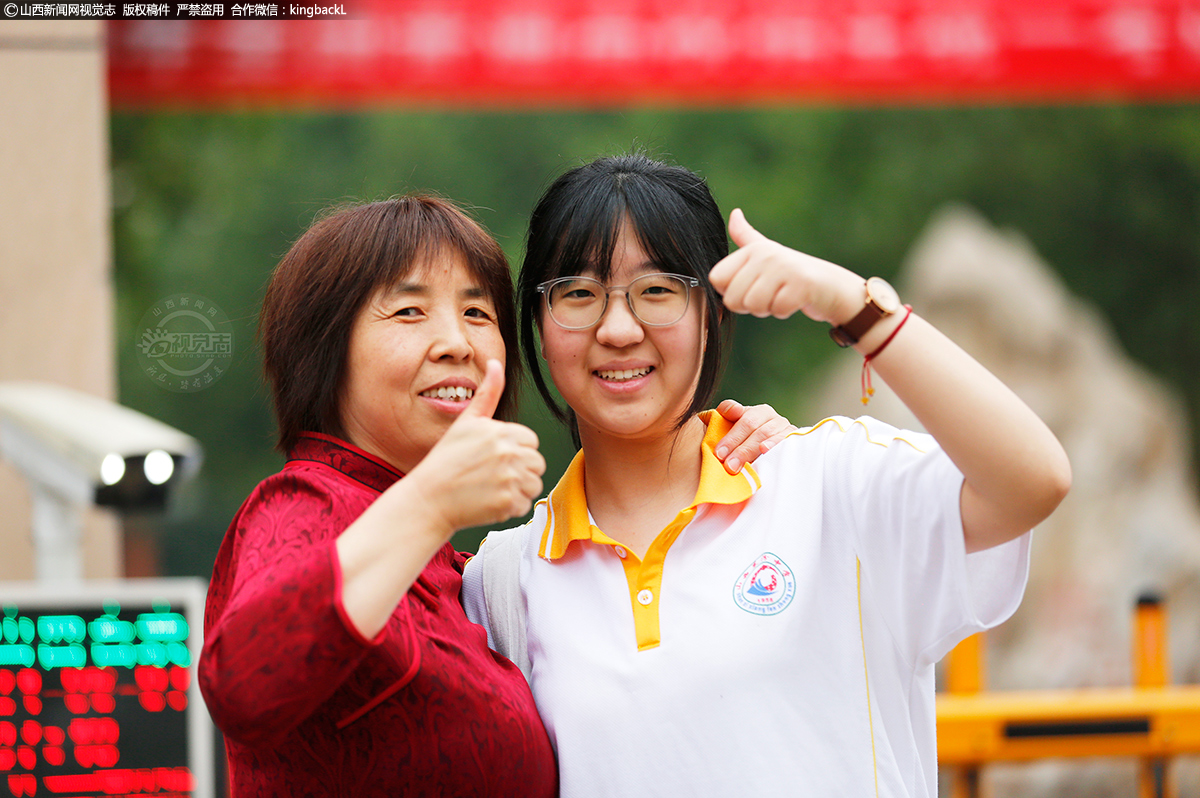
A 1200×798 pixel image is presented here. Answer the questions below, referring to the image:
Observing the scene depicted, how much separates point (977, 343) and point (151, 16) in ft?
16.7

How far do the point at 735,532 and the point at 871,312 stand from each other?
1.45 ft

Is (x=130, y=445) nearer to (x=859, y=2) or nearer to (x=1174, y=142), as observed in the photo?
(x=859, y=2)

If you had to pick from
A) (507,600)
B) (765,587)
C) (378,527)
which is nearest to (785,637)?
(765,587)

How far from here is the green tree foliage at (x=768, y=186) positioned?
626 cm

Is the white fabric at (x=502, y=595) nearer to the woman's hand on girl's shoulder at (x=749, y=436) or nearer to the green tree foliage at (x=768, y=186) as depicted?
the woman's hand on girl's shoulder at (x=749, y=436)

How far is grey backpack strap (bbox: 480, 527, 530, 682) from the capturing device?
1.71 meters

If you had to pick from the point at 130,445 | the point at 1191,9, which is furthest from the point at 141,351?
the point at 1191,9

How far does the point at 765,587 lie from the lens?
1549mm

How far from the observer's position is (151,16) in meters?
3.55

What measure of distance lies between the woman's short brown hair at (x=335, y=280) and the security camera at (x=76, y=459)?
1111 mm

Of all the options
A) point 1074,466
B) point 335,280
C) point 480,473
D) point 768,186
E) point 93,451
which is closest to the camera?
point 480,473

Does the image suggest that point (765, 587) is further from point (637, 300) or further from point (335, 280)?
point (335, 280)

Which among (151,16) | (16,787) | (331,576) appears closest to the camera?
(331,576)

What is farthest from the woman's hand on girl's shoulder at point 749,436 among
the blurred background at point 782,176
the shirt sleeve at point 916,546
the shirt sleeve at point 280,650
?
the blurred background at point 782,176
